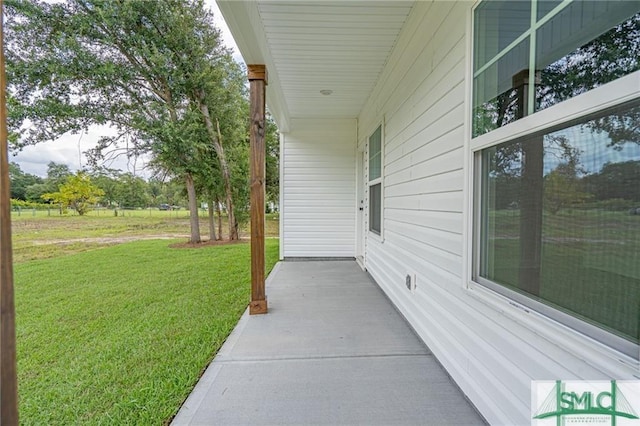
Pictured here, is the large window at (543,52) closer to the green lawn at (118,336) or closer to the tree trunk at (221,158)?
the green lawn at (118,336)

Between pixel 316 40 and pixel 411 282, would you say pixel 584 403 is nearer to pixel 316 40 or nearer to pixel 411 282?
pixel 411 282

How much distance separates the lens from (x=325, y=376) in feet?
6.86

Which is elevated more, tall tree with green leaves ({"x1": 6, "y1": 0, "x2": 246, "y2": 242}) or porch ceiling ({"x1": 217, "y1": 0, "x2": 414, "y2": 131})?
tall tree with green leaves ({"x1": 6, "y1": 0, "x2": 246, "y2": 242})

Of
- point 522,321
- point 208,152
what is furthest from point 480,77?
point 208,152

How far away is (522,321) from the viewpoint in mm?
1343

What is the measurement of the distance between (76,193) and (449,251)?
44.3ft

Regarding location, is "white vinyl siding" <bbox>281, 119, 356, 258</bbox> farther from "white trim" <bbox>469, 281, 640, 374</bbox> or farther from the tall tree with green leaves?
"white trim" <bbox>469, 281, 640, 374</bbox>

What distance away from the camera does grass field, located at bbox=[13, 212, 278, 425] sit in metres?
1.85

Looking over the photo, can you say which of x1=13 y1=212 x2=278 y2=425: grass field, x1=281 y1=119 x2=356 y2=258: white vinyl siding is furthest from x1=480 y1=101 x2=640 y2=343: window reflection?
x1=281 y1=119 x2=356 y2=258: white vinyl siding

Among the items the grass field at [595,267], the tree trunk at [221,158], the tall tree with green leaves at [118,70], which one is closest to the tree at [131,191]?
the tall tree with green leaves at [118,70]

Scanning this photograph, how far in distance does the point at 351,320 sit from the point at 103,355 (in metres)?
2.08

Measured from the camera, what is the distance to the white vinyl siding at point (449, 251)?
4.26ft

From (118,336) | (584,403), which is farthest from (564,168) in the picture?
(118,336)

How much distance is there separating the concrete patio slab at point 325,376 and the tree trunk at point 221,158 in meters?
6.71
